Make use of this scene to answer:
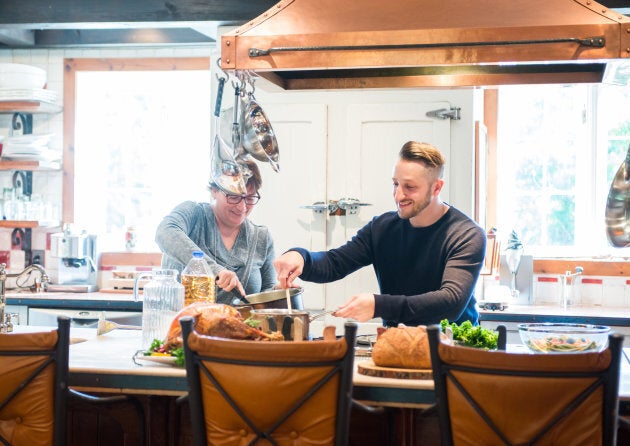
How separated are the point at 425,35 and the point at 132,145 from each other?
391cm

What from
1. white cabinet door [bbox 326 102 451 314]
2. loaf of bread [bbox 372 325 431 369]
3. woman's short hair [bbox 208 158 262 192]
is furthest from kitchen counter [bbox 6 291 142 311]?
loaf of bread [bbox 372 325 431 369]

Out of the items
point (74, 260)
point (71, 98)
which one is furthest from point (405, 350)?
point (71, 98)

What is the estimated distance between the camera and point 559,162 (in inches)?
235

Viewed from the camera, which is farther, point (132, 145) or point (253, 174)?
point (132, 145)

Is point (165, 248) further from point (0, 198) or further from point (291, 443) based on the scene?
point (0, 198)

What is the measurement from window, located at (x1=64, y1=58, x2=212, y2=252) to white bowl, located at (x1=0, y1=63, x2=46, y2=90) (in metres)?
0.33

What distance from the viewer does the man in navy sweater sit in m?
3.27

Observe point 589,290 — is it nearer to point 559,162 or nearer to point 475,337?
point 559,162

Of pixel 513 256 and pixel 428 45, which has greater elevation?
pixel 428 45

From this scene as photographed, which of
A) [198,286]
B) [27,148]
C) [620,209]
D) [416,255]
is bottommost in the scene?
[198,286]

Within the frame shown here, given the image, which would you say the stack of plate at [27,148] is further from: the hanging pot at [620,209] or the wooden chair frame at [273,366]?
the hanging pot at [620,209]

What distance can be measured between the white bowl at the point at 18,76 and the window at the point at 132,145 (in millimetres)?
334

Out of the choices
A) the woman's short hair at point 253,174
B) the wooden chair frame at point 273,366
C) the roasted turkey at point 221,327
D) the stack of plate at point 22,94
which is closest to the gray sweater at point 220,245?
the woman's short hair at point 253,174

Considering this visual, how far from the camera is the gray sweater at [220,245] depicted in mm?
4024
